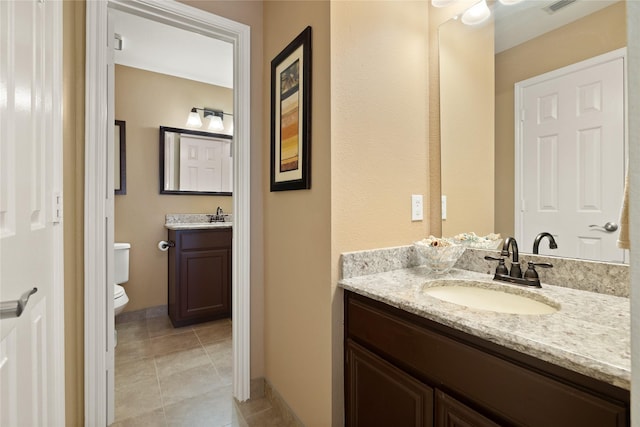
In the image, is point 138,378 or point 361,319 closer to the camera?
point 361,319

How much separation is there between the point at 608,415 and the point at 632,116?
1.88 ft

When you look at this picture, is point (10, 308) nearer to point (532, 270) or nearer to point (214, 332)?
point (532, 270)

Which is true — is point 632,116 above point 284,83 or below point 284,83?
below

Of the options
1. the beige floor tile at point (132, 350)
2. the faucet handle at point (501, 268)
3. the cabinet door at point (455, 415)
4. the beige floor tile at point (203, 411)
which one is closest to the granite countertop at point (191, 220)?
the beige floor tile at point (132, 350)

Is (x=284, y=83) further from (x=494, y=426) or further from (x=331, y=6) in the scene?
(x=494, y=426)

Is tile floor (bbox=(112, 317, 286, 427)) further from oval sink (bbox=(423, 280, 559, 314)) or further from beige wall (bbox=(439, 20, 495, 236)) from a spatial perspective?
beige wall (bbox=(439, 20, 495, 236))

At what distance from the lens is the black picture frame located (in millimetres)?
1417

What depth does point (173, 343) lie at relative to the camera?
8.45 ft

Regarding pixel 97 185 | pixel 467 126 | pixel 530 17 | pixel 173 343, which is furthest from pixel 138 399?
pixel 530 17

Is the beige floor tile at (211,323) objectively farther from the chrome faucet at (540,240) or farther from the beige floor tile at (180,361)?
the chrome faucet at (540,240)

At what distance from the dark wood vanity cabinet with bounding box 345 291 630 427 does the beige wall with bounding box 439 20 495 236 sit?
0.71m

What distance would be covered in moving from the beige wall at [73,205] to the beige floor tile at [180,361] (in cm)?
67

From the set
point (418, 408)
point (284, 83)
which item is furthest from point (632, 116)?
point (284, 83)

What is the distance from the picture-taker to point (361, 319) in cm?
119
